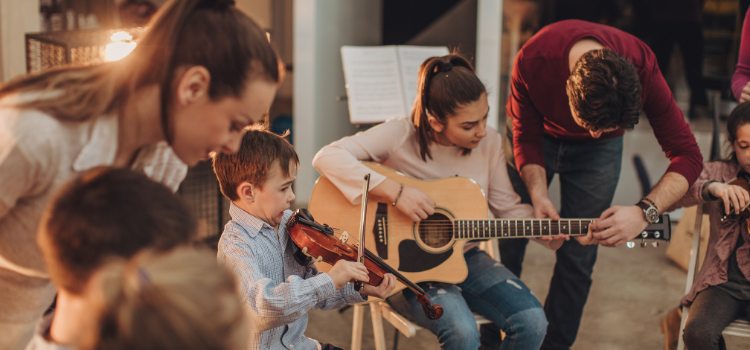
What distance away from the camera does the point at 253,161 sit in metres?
1.31

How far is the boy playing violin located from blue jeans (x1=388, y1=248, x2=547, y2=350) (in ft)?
0.84

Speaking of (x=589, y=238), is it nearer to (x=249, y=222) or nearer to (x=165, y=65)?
(x=249, y=222)

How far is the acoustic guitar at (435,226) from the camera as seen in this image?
1656 millimetres

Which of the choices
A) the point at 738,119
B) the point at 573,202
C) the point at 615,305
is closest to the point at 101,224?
the point at 573,202

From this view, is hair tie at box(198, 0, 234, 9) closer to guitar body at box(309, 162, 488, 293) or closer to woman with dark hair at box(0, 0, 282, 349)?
woman with dark hair at box(0, 0, 282, 349)

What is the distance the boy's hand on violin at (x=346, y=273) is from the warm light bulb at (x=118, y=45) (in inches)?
53.3

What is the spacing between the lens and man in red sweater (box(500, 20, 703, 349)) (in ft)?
5.05

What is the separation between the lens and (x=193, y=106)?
864 mm

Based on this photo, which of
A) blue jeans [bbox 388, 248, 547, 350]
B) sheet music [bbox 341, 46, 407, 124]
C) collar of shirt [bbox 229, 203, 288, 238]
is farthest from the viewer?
sheet music [bbox 341, 46, 407, 124]

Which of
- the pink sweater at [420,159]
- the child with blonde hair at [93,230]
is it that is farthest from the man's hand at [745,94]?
the child with blonde hair at [93,230]

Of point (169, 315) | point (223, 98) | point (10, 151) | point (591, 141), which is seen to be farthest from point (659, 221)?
point (10, 151)

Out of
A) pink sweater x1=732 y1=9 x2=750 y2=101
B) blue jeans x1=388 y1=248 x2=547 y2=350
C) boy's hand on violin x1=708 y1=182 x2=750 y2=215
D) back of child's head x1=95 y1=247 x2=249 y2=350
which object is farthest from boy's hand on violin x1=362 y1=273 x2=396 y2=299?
pink sweater x1=732 y1=9 x2=750 y2=101

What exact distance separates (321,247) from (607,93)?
0.92 meters

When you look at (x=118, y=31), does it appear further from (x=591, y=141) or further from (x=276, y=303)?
(x=591, y=141)
